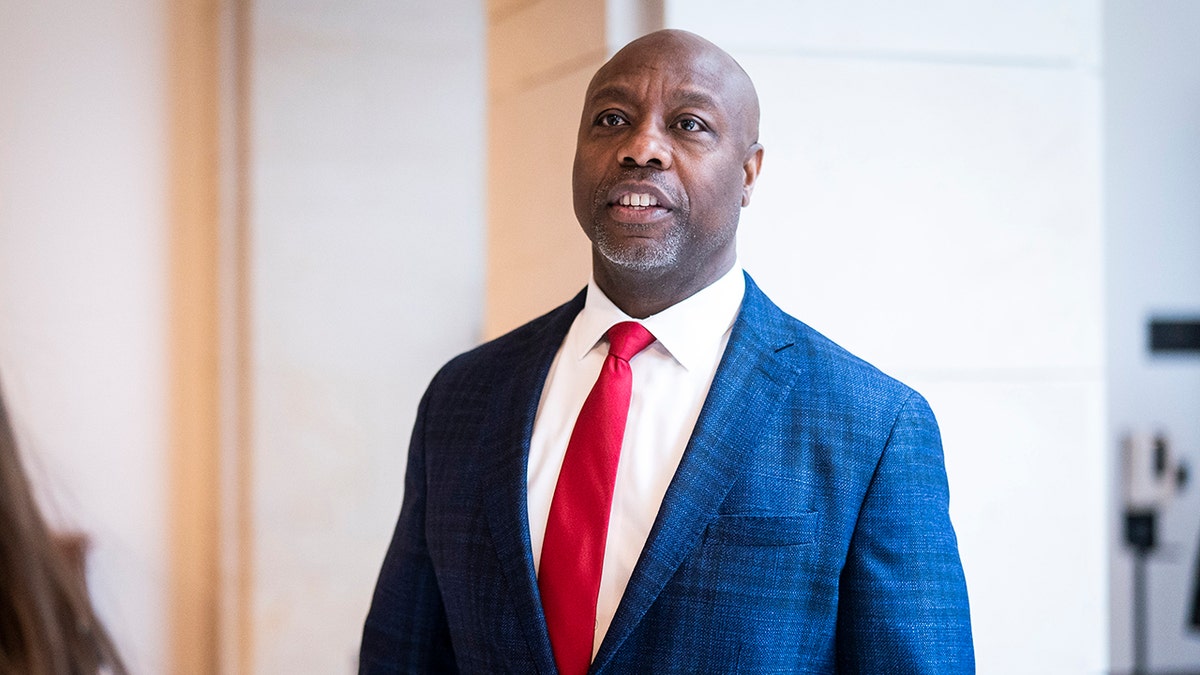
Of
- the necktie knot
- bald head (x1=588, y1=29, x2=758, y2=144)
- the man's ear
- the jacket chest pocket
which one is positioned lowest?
the jacket chest pocket

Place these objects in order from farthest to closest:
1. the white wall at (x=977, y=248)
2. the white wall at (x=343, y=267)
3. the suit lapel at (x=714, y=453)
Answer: the white wall at (x=343, y=267) → the white wall at (x=977, y=248) → the suit lapel at (x=714, y=453)

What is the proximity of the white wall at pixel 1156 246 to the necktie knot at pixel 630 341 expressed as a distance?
496cm

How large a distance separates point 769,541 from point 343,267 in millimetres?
2543

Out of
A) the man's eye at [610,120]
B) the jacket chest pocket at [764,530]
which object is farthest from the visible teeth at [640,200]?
the jacket chest pocket at [764,530]

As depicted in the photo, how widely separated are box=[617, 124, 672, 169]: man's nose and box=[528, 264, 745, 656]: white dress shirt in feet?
0.60

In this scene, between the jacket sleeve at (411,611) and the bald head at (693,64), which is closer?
the bald head at (693,64)

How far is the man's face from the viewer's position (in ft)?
4.55

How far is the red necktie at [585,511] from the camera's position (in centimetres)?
139

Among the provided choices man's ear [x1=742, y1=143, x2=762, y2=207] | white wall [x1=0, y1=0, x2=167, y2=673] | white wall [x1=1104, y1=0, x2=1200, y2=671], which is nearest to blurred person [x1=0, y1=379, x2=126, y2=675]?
man's ear [x1=742, y1=143, x2=762, y2=207]

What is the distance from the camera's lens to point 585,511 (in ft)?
4.64

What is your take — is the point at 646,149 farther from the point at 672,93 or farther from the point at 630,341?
the point at 630,341

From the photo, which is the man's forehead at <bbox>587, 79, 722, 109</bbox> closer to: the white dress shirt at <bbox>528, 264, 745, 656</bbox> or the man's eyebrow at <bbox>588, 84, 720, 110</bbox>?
the man's eyebrow at <bbox>588, 84, 720, 110</bbox>

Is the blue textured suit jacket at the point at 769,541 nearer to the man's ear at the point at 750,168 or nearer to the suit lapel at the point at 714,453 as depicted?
the suit lapel at the point at 714,453

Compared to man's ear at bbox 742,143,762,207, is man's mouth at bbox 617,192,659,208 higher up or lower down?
lower down
